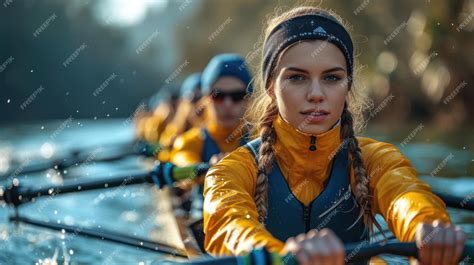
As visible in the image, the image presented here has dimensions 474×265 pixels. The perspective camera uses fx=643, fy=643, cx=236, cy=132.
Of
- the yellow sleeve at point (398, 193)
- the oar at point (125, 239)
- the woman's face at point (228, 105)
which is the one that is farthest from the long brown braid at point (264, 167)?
the woman's face at point (228, 105)

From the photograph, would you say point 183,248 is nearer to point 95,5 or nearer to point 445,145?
point 445,145

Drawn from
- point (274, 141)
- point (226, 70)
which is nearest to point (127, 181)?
point (226, 70)

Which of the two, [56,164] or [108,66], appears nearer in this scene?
[56,164]

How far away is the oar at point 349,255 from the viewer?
6.68ft

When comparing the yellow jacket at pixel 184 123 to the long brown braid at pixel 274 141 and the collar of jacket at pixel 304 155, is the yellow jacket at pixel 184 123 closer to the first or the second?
the long brown braid at pixel 274 141

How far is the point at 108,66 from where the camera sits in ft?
Result: 191

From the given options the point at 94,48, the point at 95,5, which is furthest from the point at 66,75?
the point at 95,5

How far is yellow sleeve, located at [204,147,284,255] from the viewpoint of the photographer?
7.67 ft

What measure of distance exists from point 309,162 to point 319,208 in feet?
0.72

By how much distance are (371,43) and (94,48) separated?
36440mm

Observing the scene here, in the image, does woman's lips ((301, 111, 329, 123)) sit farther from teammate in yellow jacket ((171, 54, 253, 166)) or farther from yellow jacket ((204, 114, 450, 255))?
teammate in yellow jacket ((171, 54, 253, 166))

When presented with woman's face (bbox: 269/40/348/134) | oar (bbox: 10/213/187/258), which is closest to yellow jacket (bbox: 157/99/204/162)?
oar (bbox: 10/213/187/258)

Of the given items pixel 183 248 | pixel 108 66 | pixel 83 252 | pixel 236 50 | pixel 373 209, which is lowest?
pixel 373 209

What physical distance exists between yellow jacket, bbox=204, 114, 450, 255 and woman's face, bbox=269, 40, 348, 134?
0.32ft
